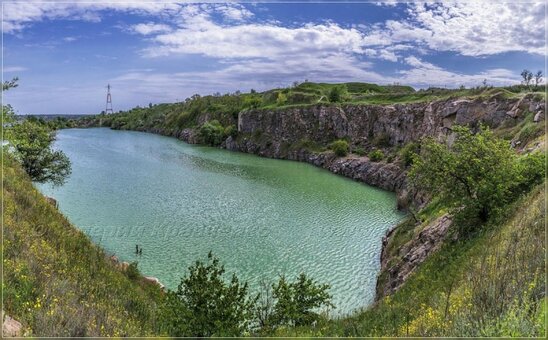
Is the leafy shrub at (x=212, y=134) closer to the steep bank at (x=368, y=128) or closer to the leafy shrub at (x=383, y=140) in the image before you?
the steep bank at (x=368, y=128)

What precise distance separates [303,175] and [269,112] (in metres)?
38.3

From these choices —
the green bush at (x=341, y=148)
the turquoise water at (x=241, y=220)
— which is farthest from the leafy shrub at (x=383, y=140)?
the turquoise water at (x=241, y=220)

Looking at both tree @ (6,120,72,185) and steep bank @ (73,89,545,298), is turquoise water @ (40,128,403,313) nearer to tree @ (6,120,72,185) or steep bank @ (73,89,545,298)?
steep bank @ (73,89,545,298)

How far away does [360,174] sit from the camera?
63.0 metres

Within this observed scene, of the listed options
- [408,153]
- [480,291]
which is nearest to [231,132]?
[408,153]

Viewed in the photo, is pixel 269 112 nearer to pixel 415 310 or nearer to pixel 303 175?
pixel 303 175

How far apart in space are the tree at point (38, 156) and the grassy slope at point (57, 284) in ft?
53.5

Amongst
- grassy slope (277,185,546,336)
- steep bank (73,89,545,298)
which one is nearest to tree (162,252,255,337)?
grassy slope (277,185,546,336)

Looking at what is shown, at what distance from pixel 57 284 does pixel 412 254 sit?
61.8ft

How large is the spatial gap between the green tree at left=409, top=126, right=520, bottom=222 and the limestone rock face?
2.06 metres

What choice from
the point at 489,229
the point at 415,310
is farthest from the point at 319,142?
the point at 415,310

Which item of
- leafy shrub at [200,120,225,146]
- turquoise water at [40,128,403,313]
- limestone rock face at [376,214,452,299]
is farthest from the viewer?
leafy shrub at [200,120,225,146]

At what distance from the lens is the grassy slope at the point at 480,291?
8344mm

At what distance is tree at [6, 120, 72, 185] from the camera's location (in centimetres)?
3325
